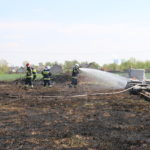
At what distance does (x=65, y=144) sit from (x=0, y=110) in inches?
232

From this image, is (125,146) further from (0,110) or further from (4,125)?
(0,110)

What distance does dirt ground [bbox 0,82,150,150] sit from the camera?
6.32 meters

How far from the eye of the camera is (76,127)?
8086 mm

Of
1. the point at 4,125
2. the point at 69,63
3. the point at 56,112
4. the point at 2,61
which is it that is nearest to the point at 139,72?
the point at 56,112

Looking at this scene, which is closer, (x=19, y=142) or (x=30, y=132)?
(x=19, y=142)

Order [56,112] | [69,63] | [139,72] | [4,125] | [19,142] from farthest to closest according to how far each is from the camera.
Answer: [69,63]
[139,72]
[56,112]
[4,125]
[19,142]

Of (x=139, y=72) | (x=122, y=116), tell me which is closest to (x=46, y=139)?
(x=122, y=116)

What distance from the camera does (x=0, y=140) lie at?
6.80m

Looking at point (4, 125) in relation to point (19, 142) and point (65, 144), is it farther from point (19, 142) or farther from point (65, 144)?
point (65, 144)

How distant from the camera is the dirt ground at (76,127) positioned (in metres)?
6.32

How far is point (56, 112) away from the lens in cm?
1095

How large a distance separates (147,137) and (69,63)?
7553cm

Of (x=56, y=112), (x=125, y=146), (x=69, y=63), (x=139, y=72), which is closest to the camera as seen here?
(x=125, y=146)

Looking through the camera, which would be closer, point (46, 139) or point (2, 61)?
point (46, 139)
